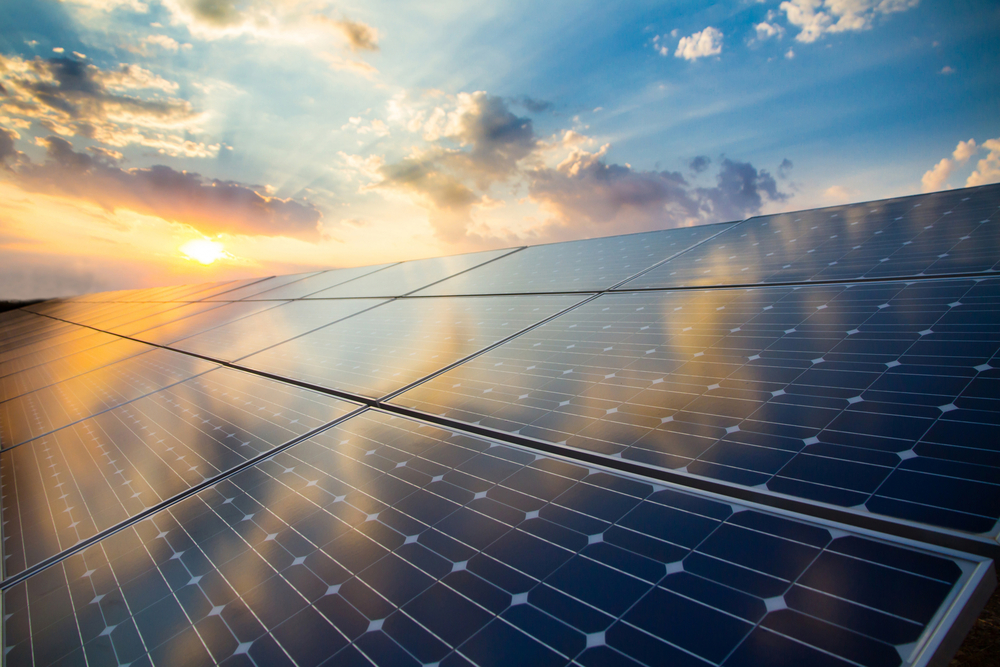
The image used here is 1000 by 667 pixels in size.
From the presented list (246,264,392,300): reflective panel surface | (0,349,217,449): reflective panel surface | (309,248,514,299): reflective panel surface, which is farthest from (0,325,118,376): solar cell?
(309,248,514,299): reflective panel surface

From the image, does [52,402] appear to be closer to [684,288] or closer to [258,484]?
[258,484]

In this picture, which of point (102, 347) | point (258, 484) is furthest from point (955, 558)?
point (102, 347)

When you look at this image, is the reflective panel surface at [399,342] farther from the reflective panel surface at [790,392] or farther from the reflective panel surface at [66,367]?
the reflective panel surface at [66,367]

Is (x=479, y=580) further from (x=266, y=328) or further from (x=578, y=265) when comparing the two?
(x=266, y=328)

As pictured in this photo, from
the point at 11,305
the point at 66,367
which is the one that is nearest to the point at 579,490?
the point at 66,367

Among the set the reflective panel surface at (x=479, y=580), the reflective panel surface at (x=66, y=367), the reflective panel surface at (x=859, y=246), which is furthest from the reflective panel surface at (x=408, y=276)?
the reflective panel surface at (x=479, y=580)

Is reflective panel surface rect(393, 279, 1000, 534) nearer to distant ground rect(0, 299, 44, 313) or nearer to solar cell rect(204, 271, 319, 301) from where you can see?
solar cell rect(204, 271, 319, 301)
